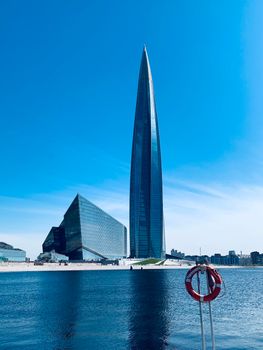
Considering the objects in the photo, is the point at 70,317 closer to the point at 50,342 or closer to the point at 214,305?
the point at 50,342

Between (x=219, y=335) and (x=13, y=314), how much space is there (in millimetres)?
26254

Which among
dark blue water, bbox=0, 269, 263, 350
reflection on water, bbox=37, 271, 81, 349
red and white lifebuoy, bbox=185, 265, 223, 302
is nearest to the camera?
red and white lifebuoy, bbox=185, 265, 223, 302

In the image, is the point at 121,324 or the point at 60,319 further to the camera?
the point at 60,319

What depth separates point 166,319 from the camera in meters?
41.9

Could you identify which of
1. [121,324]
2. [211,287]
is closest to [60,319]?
[121,324]

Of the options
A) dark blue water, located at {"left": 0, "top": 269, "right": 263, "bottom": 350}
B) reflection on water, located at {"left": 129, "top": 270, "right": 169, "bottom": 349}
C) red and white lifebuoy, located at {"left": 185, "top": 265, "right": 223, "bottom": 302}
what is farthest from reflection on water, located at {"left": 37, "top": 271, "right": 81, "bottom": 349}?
red and white lifebuoy, located at {"left": 185, "top": 265, "right": 223, "bottom": 302}

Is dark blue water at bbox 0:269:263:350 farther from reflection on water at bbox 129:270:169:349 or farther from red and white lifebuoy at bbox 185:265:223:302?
red and white lifebuoy at bbox 185:265:223:302

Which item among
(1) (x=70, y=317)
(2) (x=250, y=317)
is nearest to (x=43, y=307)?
(1) (x=70, y=317)

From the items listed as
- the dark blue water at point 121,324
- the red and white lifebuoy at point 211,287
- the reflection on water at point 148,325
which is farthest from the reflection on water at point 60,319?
the red and white lifebuoy at point 211,287

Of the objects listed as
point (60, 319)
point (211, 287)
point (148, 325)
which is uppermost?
point (211, 287)

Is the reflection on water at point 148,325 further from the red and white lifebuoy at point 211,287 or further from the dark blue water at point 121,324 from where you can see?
the red and white lifebuoy at point 211,287

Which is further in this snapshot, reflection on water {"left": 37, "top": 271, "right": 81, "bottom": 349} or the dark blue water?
reflection on water {"left": 37, "top": 271, "right": 81, "bottom": 349}

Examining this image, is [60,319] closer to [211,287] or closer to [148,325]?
[148,325]

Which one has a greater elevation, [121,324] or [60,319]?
[60,319]
